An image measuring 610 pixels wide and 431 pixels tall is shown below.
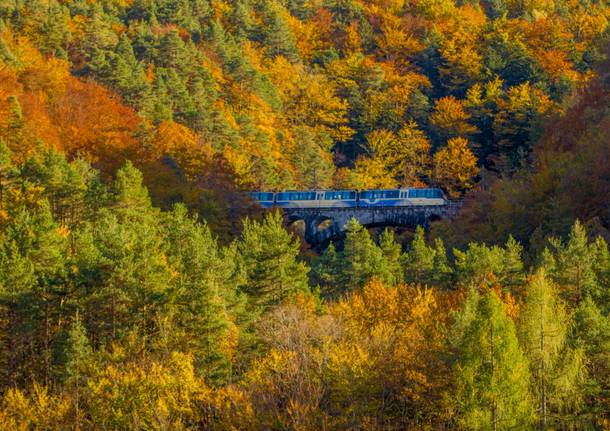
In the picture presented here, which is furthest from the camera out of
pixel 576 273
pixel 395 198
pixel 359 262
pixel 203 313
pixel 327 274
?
pixel 395 198

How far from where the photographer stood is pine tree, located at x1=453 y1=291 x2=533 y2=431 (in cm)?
3212

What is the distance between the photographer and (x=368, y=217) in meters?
88.6

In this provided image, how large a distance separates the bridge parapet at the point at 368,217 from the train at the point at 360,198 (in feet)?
1.30

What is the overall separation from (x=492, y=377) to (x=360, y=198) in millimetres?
57032

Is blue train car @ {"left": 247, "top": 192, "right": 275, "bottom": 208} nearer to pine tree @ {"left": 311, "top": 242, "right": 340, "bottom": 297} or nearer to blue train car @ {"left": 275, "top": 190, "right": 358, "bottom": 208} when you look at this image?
blue train car @ {"left": 275, "top": 190, "right": 358, "bottom": 208}

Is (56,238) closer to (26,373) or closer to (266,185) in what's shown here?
(26,373)

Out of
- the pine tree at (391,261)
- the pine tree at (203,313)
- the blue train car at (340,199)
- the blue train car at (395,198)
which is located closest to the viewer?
the pine tree at (203,313)

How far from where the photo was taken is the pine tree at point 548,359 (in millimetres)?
34375

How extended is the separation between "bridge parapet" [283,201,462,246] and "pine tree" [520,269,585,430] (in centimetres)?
5223

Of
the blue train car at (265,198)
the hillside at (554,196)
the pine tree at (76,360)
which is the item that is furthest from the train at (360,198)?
the pine tree at (76,360)

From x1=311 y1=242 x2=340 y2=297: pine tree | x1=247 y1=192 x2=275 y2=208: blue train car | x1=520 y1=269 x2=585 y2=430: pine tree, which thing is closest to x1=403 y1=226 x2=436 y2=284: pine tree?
x1=311 y1=242 x2=340 y2=297: pine tree

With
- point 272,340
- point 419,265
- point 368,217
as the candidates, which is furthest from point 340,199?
point 272,340

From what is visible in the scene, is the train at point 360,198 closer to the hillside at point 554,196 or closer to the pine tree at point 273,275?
the hillside at point 554,196

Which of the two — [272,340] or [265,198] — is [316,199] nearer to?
[265,198]
